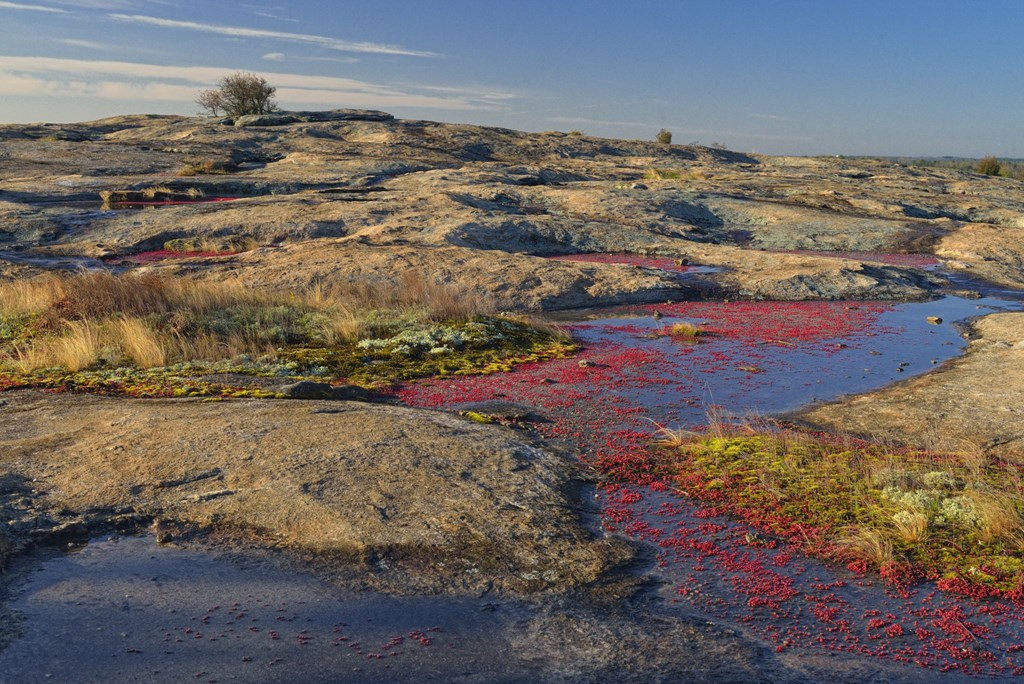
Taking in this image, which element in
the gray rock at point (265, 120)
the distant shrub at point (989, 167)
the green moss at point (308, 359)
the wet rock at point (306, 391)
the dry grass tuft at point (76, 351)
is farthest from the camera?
the distant shrub at point (989, 167)

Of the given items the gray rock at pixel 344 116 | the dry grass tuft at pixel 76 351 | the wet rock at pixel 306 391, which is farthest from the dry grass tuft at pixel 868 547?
the gray rock at pixel 344 116

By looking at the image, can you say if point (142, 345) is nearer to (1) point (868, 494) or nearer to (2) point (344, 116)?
(1) point (868, 494)

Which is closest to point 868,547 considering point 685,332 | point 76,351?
point 685,332

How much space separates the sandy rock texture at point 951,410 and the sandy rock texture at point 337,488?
410 cm

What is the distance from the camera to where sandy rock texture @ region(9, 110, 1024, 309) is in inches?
831

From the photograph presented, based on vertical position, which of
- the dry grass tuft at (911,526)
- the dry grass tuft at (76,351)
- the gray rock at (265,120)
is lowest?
the dry grass tuft at (76,351)

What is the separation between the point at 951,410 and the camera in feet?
34.9

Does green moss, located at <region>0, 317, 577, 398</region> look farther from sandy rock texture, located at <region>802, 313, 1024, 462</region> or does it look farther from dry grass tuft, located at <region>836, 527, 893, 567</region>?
dry grass tuft, located at <region>836, 527, 893, 567</region>

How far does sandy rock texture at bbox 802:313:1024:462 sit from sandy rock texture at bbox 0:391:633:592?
410cm

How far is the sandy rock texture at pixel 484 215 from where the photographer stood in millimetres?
21109

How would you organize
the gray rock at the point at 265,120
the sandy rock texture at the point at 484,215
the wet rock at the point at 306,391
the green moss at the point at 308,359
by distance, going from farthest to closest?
the gray rock at the point at 265,120 < the sandy rock texture at the point at 484,215 < the green moss at the point at 308,359 < the wet rock at the point at 306,391

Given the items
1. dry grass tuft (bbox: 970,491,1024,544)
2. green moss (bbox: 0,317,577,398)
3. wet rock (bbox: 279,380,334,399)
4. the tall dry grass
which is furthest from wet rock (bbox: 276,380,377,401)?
dry grass tuft (bbox: 970,491,1024,544)

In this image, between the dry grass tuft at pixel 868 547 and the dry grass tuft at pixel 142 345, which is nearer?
the dry grass tuft at pixel 868 547

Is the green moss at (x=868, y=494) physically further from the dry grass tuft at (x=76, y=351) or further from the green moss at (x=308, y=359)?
the dry grass tuft at (x=76, y=351)
